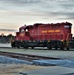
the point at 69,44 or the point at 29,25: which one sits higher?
the point at 29,25

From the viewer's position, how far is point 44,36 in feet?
142

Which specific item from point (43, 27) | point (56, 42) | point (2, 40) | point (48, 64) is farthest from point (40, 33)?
point (2, 40)

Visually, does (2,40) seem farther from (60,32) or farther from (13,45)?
(60,32)

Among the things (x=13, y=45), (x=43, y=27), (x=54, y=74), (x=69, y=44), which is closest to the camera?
(x=54, y=74)

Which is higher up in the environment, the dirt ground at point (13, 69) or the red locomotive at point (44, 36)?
the red locomotive at point (44, 36)

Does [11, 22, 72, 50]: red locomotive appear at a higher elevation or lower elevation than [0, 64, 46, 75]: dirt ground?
higher

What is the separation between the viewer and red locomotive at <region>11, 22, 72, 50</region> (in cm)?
4106

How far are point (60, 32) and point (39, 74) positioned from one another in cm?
3041

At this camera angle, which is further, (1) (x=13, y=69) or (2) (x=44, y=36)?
(2) (x=44, y=36)

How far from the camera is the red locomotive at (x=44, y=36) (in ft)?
135

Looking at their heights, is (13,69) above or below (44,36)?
below

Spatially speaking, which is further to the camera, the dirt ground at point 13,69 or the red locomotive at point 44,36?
the red locomotive at point 44,36

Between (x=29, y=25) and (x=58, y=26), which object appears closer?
(x=58, y=26)

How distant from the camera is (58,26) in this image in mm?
42188
